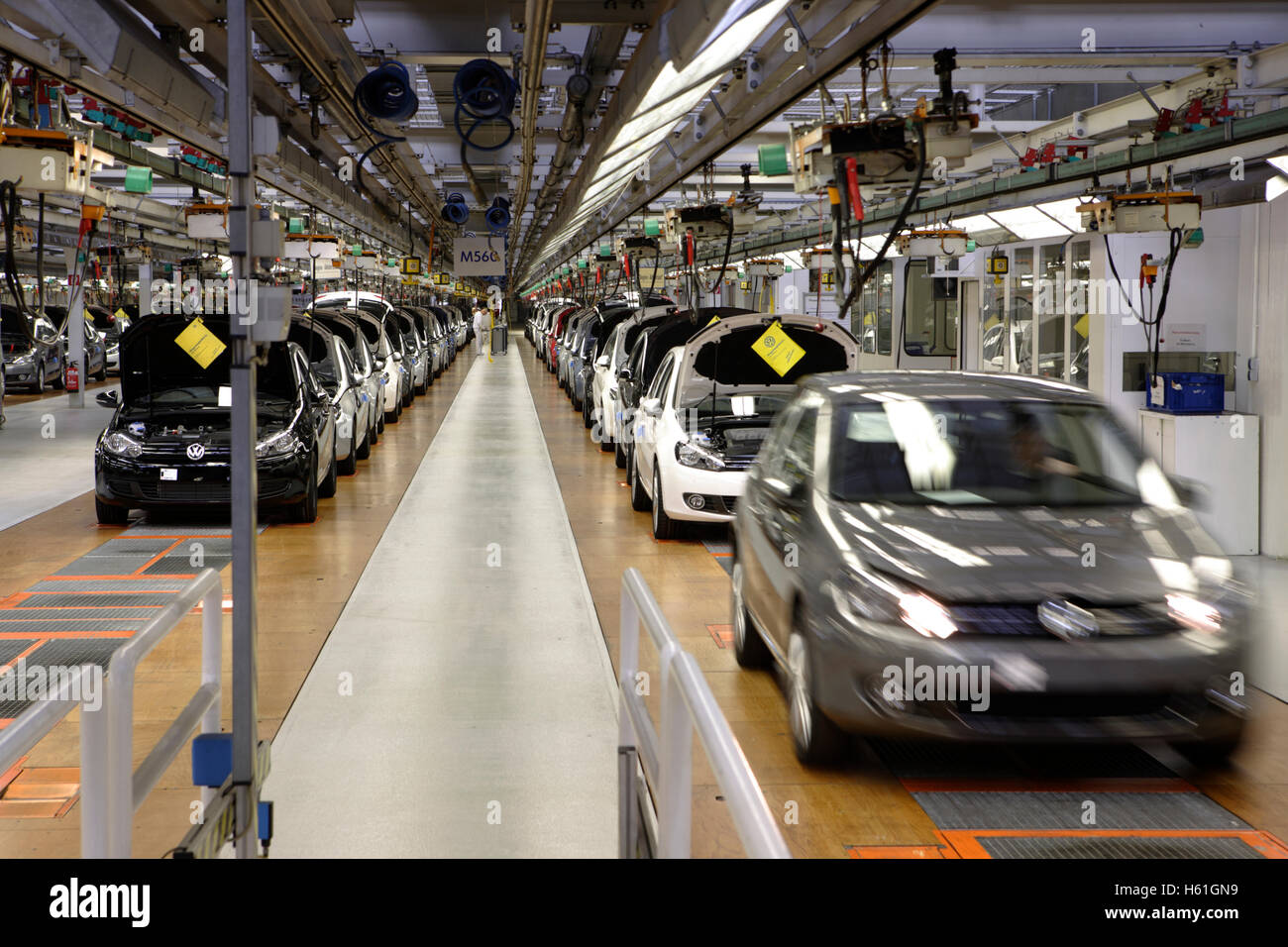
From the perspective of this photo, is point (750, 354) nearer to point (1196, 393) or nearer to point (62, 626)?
point (1196, 393)

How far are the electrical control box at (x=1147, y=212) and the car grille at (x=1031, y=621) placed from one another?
6091 millimetres

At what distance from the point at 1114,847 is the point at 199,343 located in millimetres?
4429

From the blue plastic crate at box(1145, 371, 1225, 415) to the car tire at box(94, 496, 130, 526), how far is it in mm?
8476

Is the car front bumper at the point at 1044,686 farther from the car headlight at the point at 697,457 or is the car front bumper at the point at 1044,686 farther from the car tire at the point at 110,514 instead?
the car tire at the point at 110,514

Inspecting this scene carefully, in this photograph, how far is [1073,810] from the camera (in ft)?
14.7

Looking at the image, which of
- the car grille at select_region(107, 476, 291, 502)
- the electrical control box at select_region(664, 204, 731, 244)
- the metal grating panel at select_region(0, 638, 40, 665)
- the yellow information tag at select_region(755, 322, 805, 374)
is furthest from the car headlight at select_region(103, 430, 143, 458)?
the electrical control box at select_region(664, 204, 731, 244)

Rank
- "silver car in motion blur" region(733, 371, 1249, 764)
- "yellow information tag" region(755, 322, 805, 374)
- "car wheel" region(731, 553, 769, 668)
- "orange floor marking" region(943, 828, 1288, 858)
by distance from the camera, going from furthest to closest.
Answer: "yellow information tag" region(755, 322, 805, 374), "car wheel" region(731, 553, 769, 668), "silver car in motion blur" region(733, 371, 1249, 764), "orange floor marking" region(943, 828, 1288, 858)

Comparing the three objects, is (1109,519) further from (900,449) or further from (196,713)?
(196,713)

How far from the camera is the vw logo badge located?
4328 millimetres

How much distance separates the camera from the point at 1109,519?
5.06 m

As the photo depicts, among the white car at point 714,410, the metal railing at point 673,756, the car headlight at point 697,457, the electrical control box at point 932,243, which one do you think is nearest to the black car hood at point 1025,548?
the metal railing at point 673,756

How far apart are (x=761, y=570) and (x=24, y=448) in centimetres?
1322

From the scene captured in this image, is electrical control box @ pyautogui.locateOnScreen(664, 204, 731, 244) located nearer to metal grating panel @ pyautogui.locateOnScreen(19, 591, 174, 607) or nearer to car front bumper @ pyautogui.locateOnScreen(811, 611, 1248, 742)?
metal grating panel @ pyautogui.locateOnScreen(19, 591, 174, 607)
